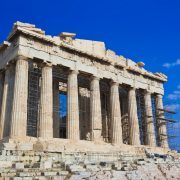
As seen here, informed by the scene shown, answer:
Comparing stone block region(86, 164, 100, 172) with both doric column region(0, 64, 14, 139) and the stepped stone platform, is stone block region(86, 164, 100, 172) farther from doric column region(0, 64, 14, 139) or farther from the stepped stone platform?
doric column region(0, 64, 14, 139)

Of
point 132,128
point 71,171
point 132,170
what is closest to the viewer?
point 71,171

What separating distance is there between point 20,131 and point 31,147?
1.70 meters

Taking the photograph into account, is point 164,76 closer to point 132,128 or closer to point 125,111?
point 125,111

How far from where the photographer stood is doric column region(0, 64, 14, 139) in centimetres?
2692

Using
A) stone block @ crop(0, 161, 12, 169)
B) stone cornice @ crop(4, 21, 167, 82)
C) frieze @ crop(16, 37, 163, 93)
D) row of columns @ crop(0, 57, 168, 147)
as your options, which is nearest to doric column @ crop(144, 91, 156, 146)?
row of columns @ crop(0, 57, 168, 147)

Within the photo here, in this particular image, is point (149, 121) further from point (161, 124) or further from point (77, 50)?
point (77, 50)

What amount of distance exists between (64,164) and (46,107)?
8.88 meters

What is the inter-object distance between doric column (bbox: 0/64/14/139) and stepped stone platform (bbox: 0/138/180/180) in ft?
6.12

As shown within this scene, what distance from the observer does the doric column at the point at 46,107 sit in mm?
26812

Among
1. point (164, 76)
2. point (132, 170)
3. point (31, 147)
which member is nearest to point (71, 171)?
point (132, 170)

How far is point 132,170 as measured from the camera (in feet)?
64.7

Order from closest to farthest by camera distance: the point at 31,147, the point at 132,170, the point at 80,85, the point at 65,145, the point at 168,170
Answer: the point at 132,170
the point at 168,170
the point at 31,147
the point at 65,145
the point at 80,85

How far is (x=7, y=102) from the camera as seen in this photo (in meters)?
27.8

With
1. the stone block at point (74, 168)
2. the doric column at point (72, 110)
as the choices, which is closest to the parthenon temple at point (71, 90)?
the doric column at point (72, 110)
